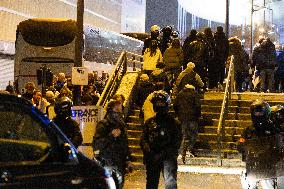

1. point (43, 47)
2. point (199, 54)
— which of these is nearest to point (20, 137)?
point (199, 54)

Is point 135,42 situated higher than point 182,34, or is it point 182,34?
point 182,34

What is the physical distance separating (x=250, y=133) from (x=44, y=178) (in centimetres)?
421

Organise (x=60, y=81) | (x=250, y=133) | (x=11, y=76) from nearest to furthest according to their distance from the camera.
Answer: (x=250, y=133), (x=60, y=81), (x=11, y=76)

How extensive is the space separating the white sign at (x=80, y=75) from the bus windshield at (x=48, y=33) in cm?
848

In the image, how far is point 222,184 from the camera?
12.4 meters

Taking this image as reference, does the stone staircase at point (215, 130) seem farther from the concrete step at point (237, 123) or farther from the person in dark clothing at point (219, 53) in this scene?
the person in dark clothing at point (219, 53)

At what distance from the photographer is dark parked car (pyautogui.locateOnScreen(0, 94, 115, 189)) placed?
447 centimetres

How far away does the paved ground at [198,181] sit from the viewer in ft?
40.0

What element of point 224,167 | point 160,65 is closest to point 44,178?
point 224,167

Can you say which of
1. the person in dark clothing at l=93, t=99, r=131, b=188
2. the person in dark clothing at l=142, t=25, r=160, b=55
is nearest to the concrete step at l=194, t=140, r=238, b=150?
the person in dark clothing at l=142, t=25, r=160, b=55

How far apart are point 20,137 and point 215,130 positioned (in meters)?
12.4

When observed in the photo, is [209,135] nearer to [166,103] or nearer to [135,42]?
[166,103]

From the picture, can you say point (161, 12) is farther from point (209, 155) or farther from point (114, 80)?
point (209, 155)

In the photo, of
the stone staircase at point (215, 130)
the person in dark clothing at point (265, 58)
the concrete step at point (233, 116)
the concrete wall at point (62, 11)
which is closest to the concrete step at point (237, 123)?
the stone staircase at point (215, 130)
